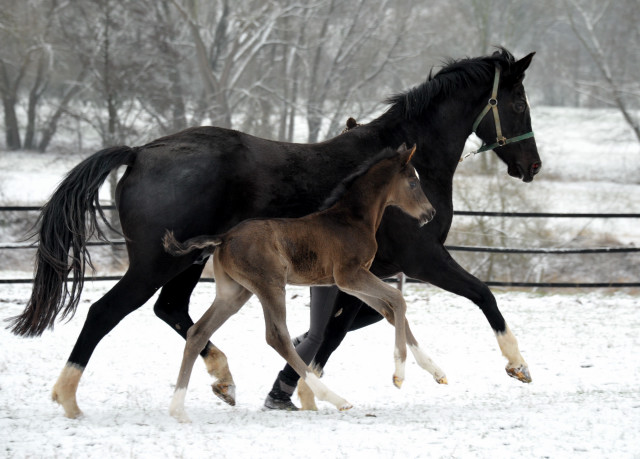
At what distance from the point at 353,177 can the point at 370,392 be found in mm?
1848

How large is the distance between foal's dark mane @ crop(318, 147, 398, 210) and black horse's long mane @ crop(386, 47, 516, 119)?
1.53 ft

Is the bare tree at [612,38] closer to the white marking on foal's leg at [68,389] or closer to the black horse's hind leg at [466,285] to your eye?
the black horse's hind leg at [466,285]

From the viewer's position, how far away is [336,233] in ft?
13.5

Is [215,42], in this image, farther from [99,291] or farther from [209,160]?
[209,160]

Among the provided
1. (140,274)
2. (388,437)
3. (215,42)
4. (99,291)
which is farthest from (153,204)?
(215,42)

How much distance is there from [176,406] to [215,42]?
15.7 m

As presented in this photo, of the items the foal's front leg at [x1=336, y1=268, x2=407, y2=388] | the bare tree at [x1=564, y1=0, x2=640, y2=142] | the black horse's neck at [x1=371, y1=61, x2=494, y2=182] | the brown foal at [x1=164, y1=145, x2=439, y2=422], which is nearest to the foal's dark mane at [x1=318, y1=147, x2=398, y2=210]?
the brown foal at [x1=164, y1=145, x2=439, y2=422]

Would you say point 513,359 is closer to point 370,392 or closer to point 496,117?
point 370,392

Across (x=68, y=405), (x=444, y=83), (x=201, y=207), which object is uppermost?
(x=444, y=83)

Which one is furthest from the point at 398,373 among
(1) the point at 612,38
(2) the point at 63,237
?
(1) the point at 612,38

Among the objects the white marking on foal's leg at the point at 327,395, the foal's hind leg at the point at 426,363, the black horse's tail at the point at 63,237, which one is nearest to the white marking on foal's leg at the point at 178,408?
the white marking on foal's leg at the point at 327,395

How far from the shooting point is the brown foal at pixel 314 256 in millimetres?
3904

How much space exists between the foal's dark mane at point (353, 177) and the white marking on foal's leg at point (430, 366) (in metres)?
0.99

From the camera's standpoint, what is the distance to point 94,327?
4.00 metres
